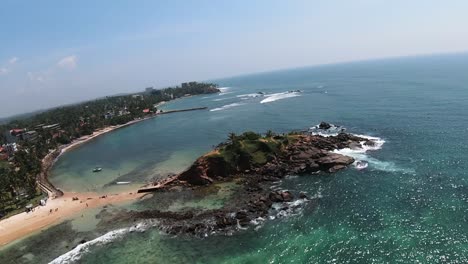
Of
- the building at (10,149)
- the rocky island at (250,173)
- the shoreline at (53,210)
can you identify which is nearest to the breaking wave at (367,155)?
the rocky island at (250,173)

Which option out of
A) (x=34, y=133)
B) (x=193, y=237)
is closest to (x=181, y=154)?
(x=193, y=237)

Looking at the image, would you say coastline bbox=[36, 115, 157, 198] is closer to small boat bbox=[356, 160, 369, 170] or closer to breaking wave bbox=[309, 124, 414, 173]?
small boat bbox=[356, 160, 369, 170]

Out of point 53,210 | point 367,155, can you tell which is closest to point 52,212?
point 53,210

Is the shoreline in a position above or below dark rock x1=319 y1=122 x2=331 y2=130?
below

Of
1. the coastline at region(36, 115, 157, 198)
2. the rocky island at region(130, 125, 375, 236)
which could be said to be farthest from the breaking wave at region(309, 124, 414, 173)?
the coastline at region(36, 115, 157, 198)

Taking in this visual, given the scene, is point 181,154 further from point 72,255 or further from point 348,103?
point 348,103

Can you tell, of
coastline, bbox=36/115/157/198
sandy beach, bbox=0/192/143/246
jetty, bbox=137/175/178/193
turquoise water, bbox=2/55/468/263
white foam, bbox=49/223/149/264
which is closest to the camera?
turquoise water, bbox=2/55/468/263

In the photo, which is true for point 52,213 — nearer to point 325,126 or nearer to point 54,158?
point 54,158
